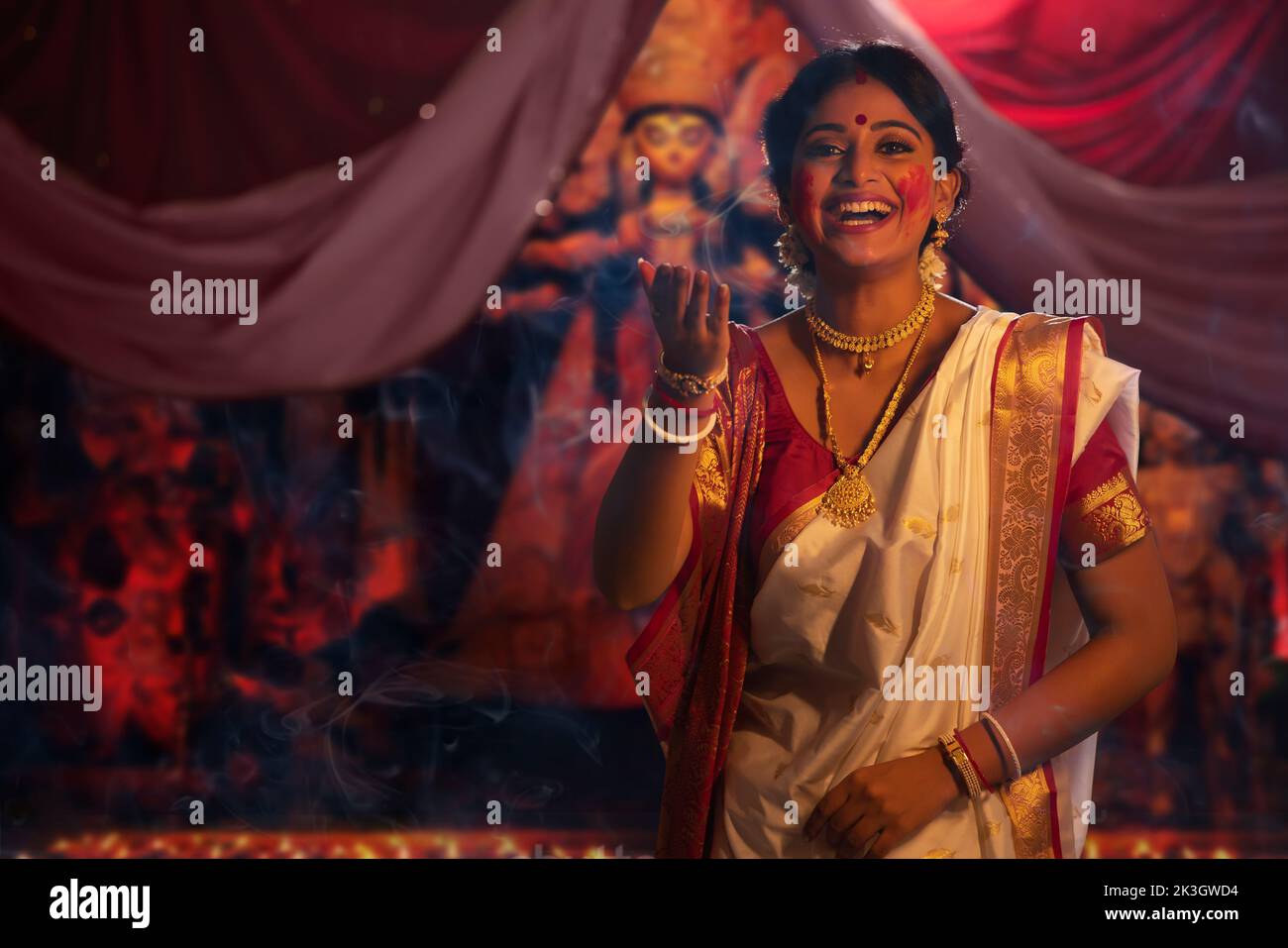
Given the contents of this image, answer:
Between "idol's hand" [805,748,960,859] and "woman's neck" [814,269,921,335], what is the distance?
0.72 m

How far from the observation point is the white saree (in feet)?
6.86

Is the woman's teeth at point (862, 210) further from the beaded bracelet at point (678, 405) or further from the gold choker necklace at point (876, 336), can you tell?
the beaded bracelet at point (678, 405)

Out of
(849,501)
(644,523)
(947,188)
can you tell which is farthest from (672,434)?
(947,188)

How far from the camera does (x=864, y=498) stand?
7.06ft

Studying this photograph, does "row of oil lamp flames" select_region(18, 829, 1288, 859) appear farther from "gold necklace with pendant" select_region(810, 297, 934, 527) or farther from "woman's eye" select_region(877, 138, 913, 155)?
"woman's eye" select_region(877, 138, 913, 155)

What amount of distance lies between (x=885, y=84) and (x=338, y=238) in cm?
119

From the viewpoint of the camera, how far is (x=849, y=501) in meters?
2.14

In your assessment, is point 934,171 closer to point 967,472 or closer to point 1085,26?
point 967,472

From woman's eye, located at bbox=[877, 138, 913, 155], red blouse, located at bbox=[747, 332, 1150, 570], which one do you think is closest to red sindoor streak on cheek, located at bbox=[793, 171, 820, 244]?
woman's eye, located at bbox=[877, 138, 913, 155]

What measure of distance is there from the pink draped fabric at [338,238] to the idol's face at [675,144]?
4.4 inches

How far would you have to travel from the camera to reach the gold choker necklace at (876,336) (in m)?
2.21

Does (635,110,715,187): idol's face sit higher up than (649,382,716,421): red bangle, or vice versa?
(635,110,715,187): idol's face

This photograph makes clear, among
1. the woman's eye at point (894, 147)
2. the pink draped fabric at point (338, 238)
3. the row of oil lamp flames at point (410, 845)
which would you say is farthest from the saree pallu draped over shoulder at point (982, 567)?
the pink draped fabric at point (338, 238)

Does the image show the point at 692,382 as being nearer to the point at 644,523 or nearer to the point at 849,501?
the point at 644,523
